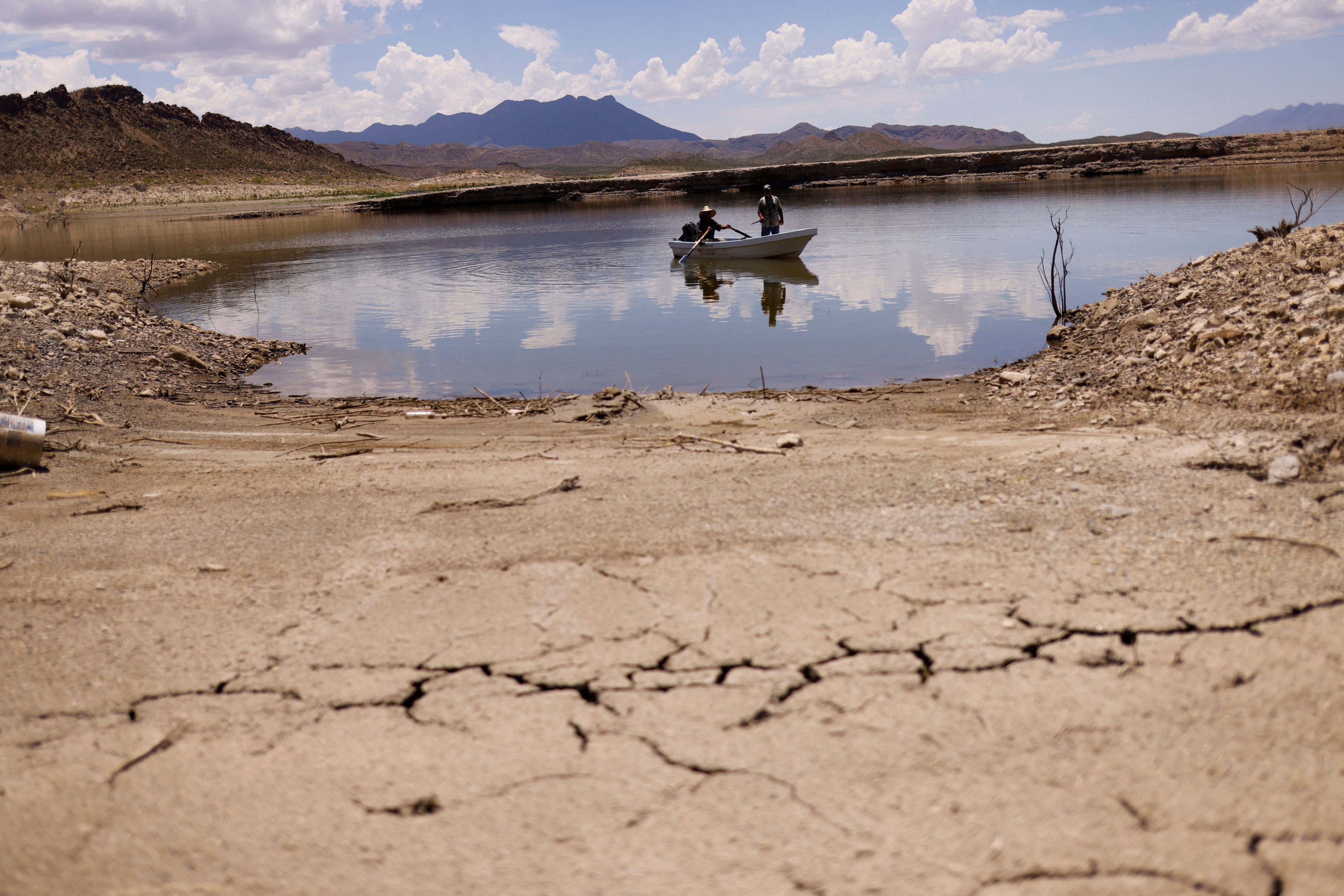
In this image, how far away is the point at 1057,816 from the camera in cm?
274

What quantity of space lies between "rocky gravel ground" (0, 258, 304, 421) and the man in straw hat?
12004mm

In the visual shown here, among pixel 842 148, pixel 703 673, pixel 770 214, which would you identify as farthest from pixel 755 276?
pixel 842 148

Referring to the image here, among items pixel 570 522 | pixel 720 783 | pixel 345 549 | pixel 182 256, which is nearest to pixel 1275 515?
pixel 720 783

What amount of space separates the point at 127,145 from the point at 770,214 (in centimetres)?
11337

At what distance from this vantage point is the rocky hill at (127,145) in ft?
309

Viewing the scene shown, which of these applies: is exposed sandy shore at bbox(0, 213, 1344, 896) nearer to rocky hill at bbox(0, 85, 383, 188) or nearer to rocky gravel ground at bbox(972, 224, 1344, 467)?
rocky gravel ground at bbox(972, 224, 1344, 467)

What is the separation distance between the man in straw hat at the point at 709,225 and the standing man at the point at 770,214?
1126mm

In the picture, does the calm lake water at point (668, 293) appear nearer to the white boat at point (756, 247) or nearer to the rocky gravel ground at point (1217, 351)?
the white boat at point (756, 247)

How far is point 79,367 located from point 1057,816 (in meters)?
11.1

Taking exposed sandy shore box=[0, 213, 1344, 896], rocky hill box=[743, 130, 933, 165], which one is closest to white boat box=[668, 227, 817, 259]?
exposed sandy shore box=[0, 213, 1344, 896]

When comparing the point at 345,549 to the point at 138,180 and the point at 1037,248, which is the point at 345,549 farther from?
the point at 138,180

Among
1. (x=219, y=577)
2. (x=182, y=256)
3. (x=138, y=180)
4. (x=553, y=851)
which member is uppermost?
(x=138, y=180)

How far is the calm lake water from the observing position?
12875 millimetres

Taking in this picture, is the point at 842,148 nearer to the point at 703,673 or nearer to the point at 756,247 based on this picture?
the point at 756,247
